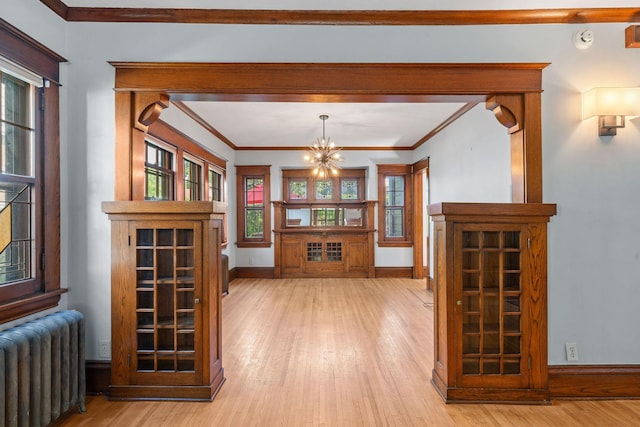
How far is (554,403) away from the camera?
8.72 feet

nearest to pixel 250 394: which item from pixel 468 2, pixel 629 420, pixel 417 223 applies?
pixel 629 420

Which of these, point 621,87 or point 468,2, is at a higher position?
point 468,2

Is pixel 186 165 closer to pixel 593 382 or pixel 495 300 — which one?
pixel 495 300

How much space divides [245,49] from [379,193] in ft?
18.2

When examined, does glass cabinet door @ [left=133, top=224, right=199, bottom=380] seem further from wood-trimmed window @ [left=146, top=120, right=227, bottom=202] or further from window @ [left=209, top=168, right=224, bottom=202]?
window @ [left=209, top=168, right=224, bottom=202]

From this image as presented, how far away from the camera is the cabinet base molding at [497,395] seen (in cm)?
263

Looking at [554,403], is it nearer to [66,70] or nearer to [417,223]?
[66,70]

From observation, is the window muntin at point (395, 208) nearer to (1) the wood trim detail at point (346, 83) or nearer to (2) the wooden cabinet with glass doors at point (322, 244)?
(2) the wooden cabinet with glass doors at point (322, 244)

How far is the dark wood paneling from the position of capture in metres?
7.88

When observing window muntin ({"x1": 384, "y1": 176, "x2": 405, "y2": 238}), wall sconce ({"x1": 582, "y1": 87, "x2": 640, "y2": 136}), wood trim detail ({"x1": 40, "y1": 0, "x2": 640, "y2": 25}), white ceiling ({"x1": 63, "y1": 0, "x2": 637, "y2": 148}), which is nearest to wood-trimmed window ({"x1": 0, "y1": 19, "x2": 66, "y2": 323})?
wood trim detail ({"x1": 40, "y1": 0, "x2": 640, "y2": 25})

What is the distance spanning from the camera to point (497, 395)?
263cm

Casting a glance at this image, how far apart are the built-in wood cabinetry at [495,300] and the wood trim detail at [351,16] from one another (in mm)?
1451

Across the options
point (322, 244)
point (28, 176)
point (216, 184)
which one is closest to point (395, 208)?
point (322, 244)

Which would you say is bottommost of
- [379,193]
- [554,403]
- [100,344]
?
[554,403]
